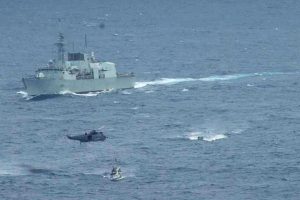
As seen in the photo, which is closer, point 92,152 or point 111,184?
point 111,184

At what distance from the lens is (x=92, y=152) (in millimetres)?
199375

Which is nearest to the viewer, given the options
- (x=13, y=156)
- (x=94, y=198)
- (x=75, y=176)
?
(x=94, y=198)

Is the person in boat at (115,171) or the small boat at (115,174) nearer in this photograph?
the small boat at (115,174)

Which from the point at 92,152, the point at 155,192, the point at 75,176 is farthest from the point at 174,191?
the point at 92,152

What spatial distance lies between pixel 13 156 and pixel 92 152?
11.0 metres

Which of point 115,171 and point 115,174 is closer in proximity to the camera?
point 115,174

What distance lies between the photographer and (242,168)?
186375mm

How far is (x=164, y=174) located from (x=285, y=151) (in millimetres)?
21516

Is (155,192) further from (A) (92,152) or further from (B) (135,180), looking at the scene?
(A) (92,152)

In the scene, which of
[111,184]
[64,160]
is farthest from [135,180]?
[64,160]

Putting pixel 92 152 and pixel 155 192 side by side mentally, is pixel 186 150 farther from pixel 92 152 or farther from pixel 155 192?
pixel 155 192

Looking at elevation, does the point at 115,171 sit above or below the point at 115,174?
above

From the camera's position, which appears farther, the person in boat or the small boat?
the person in boat

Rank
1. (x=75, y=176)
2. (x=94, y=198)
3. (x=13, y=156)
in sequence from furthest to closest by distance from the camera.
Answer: (x=13, y=156) < (x=75, y=176) < (x=94, y=198)
